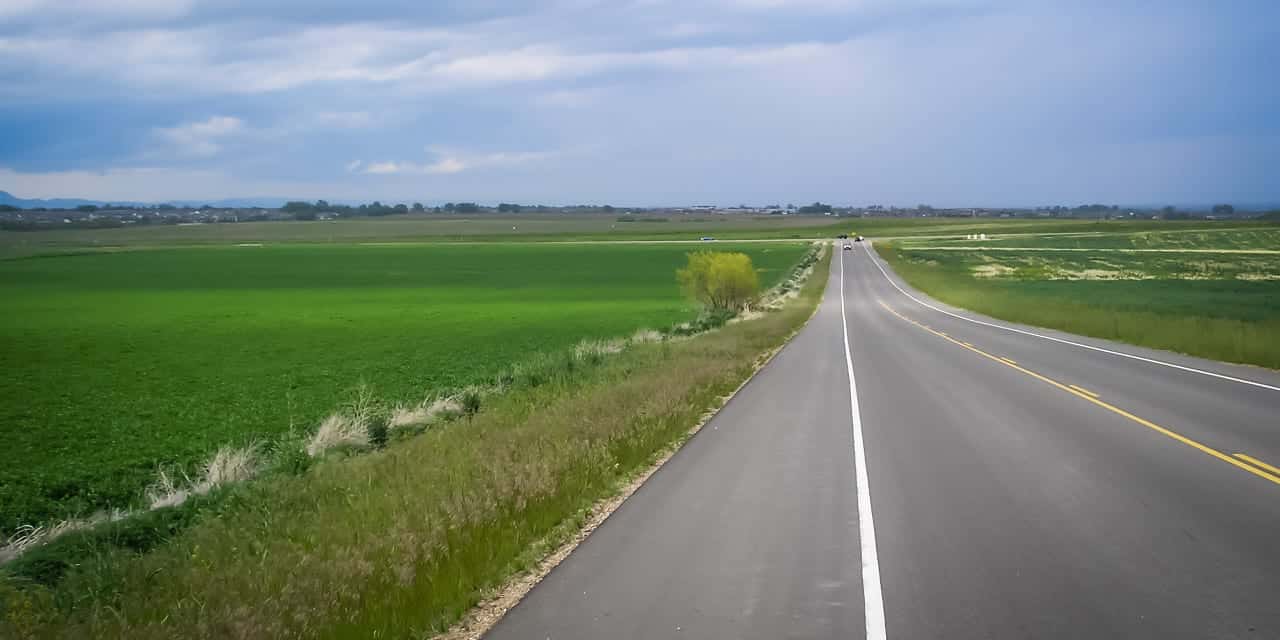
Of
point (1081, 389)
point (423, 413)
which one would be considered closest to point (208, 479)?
point (423, 413)

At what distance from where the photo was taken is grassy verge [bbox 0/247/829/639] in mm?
6629

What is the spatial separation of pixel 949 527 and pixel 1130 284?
225ft

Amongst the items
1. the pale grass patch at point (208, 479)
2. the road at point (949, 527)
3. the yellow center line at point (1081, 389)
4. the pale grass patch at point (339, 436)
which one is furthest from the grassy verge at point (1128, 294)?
the pale grass patch at point (208, 479)

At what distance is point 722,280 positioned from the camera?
53.1 meters

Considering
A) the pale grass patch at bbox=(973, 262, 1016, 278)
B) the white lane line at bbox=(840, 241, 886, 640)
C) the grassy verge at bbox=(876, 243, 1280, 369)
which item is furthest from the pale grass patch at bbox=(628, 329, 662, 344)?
the pale grass patch at bbox=(973, 262, 1016, 278)

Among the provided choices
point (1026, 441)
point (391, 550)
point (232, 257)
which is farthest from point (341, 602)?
point (232, 257)

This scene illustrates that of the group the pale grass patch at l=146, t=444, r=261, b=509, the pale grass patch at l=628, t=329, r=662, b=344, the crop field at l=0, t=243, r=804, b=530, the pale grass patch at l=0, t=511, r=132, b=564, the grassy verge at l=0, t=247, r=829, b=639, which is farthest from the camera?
the pale grass patch at l=628, t=329, r=662, b=344

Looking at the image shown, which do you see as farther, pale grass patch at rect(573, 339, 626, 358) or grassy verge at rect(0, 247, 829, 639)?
pale grass patch at rect(573, 339, 626, 358)

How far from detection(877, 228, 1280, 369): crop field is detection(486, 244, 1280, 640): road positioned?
12.2 m

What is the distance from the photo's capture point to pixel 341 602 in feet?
22.6

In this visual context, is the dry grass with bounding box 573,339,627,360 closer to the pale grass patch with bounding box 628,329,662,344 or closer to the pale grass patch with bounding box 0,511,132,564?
the pale grass patch with bounding box 628,329,662,344

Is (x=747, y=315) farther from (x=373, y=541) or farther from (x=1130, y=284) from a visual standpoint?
(x=373, y=541)

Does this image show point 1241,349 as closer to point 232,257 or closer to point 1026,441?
point 1026,441

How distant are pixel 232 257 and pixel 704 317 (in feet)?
321
